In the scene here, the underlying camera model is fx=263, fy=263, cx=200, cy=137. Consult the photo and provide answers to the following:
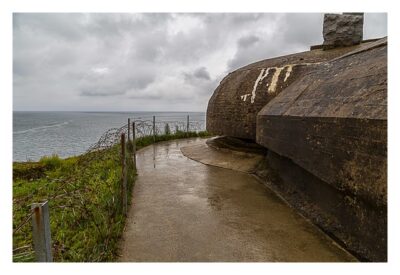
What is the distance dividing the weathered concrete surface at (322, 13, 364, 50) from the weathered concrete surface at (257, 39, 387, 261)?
3941mm

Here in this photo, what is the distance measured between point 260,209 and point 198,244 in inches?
68.5

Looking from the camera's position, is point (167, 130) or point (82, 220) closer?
point (82, 220)

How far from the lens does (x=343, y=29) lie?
26.4ft

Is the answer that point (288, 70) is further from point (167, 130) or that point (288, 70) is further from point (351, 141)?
point (167, 130)

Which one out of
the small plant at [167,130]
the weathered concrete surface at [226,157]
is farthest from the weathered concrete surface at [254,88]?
the small plant at [167,130]

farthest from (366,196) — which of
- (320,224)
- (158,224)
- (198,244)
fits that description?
(158,224)

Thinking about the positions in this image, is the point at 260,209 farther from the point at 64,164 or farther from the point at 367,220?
the point at 64,164

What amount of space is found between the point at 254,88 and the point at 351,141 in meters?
5.36

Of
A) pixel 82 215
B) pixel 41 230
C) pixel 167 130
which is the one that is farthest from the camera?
pixel 167 130

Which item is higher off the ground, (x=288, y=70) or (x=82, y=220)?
(x=288, y=70)

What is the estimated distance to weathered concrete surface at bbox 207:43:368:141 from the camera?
7.42 m

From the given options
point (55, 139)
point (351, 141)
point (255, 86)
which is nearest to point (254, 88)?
point (255, 86)

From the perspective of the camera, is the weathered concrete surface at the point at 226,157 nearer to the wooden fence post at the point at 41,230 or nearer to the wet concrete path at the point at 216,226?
the wet concrete path at the point at 216,226

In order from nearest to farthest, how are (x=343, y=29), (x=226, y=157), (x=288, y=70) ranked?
(x=288, y=70), (x=343, y=29), (x=226, y=157)
